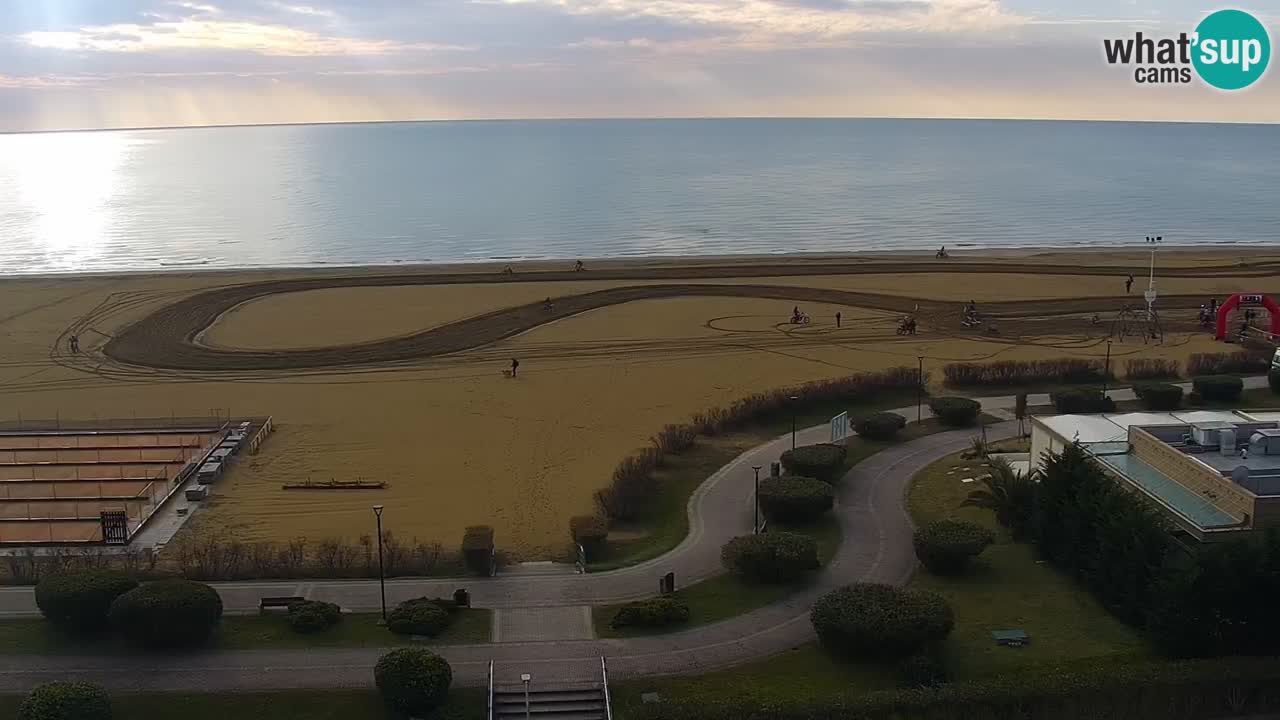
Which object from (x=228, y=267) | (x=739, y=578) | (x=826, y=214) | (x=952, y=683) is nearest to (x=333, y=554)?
(x=739, y=578)

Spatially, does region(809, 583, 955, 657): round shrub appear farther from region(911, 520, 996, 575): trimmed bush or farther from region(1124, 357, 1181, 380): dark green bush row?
region(1124, 357, 1181, 380): dark green bush row

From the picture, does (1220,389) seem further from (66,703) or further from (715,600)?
(66,703)

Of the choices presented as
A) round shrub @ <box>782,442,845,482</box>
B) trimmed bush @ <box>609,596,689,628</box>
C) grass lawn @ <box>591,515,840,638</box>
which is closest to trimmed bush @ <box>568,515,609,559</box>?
grass lawn @ <box>591,515,840,638</box>

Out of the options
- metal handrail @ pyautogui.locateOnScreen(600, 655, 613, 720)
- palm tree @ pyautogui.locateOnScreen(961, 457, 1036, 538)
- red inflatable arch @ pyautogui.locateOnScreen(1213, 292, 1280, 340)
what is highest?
red inflatable arch @ pyautogui.locateOnScreen(1213, 292, 1280, 340)

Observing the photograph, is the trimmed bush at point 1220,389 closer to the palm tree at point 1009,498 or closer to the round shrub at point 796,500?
the palm tree at point 1009,498

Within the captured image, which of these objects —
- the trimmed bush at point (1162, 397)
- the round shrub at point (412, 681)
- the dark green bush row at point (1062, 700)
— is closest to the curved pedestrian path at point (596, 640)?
the round shrub at point (412, 681)

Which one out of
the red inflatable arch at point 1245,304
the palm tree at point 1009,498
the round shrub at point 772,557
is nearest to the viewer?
the round shrub at point 772,557

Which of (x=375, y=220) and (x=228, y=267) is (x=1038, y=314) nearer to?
(x=228, y=267)
